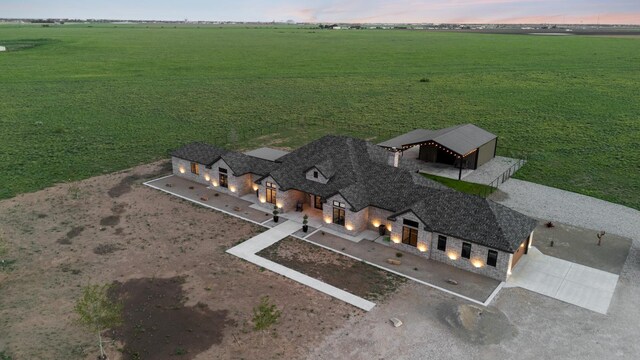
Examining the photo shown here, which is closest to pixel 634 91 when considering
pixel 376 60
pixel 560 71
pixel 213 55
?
pixel 560 71

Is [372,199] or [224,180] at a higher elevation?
[372,199]

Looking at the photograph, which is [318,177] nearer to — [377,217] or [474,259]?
[377,217]

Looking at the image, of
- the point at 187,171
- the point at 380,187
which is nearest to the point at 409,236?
the point at 380,187

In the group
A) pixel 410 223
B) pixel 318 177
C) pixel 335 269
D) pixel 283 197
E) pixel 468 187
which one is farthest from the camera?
pixel 468 187

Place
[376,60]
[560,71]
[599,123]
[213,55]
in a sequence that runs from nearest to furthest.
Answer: [599,123] < [560,71] < [376,60] < [213,55]

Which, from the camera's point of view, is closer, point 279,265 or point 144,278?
point 144,278

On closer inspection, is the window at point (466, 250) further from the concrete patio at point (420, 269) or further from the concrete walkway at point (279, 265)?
the concrete walkway at point (279, 265)

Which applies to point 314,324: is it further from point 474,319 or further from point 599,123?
point 599,123
